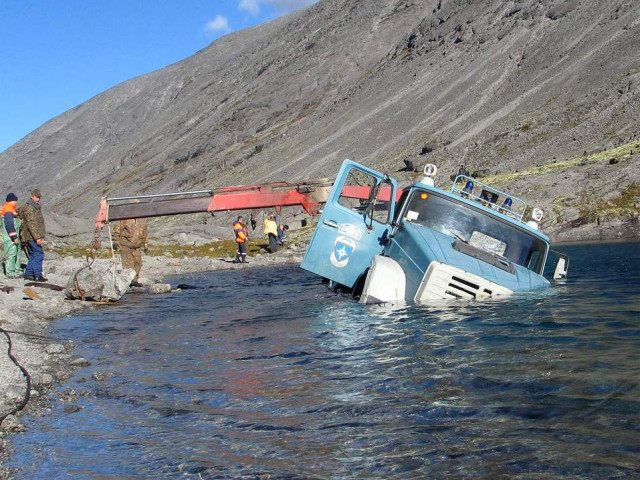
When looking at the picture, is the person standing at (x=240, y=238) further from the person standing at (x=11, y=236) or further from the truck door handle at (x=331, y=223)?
the truck door handle at (x=331, y=223)

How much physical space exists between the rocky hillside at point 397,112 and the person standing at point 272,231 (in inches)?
540

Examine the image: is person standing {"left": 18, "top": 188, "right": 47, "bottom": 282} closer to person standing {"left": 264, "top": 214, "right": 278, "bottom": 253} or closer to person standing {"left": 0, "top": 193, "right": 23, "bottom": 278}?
person standing {"left": 0, "top": 193, "right": 23, "bottom": 278}

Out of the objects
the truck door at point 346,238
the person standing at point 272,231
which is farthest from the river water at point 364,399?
the person standing at point 272,231

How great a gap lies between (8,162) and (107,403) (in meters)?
197

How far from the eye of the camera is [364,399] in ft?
25.3

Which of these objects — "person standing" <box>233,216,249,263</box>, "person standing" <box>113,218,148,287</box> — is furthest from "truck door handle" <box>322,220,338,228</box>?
"person standing" <box>233,216,249,263</box>

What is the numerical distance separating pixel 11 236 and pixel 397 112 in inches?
2744

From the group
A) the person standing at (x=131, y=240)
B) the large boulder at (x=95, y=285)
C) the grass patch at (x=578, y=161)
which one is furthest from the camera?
the grass patch at (x=578, y=161)

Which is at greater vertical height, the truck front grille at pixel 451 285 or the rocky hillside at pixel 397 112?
the rocky hillside at pixel 397 112

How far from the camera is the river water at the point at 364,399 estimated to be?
595cm

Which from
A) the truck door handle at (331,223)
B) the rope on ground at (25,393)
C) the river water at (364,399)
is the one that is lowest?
the river water at (364,399)

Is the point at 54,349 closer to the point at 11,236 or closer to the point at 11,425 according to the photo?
the point at 11,425

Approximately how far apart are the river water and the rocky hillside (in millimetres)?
25515

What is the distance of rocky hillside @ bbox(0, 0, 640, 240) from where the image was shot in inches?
2045
